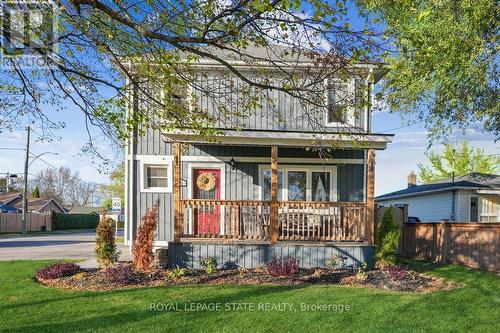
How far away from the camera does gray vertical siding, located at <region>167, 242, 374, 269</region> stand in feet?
30.3

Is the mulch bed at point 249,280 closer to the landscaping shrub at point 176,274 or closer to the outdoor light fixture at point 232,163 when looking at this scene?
the landscaping shrub at point 176,274

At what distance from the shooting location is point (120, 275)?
302 inches

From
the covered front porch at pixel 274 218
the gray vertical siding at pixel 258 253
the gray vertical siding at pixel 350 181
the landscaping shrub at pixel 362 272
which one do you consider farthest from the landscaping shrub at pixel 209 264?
the gray vertical siding at pixel 350 181

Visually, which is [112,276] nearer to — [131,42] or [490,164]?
[131,42]

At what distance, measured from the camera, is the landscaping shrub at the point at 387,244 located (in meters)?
9.52

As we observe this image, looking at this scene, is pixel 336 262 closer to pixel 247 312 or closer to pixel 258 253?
pixel 258 253

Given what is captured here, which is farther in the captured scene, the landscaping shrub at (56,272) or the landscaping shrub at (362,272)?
the landscaping shrub at (362,272)

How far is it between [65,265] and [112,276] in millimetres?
1482

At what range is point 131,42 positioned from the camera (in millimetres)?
6234

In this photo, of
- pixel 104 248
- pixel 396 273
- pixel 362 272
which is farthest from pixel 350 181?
pixel 104 248

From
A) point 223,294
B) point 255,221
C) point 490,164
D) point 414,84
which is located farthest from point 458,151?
point 223,294

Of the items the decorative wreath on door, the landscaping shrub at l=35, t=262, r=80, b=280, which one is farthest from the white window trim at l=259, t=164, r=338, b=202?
the landscaping shrub at l=35, t=262, r=80, b=280

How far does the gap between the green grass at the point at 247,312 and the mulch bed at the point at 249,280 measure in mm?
412

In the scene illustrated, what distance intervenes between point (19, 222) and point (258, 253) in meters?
30.4
